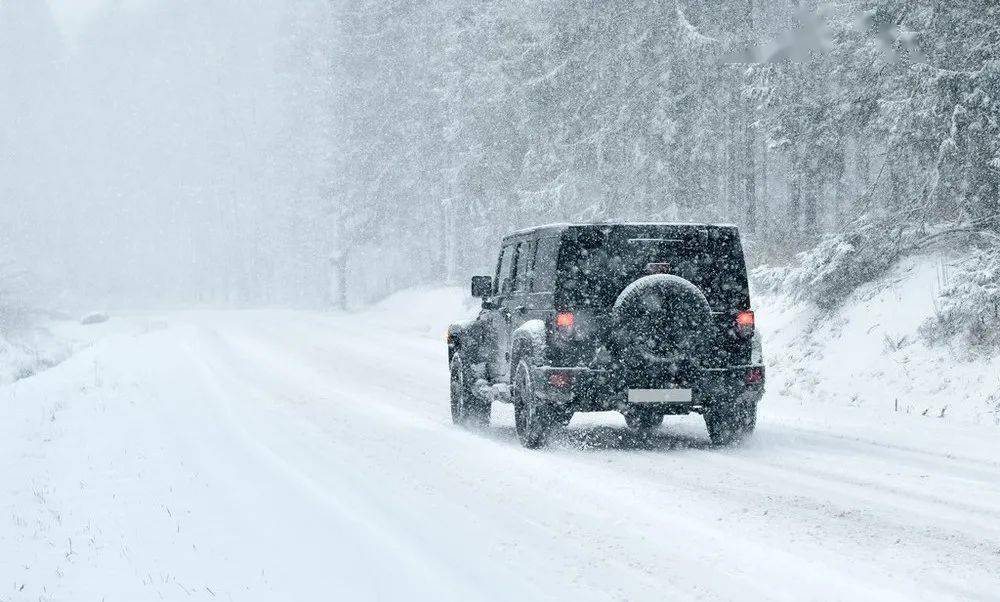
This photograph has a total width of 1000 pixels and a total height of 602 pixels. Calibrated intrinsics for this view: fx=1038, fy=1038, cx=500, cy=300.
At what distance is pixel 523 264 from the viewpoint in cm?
1152

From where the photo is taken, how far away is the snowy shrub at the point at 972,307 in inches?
516

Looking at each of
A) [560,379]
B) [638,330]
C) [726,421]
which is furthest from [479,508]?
[726,421]

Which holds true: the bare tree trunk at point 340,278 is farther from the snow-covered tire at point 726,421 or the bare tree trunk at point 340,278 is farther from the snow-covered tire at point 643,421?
the snow-covered tire at point 726,421

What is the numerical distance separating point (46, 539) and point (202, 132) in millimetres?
74127

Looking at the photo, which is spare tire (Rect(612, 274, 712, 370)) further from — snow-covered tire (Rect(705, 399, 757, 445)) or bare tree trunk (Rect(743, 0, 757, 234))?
bare tree trunk (Rect(743, 0, 757, 234))

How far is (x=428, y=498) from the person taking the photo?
26.0 feet

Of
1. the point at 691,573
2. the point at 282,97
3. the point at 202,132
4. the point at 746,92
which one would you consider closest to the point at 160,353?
the point at 746,92

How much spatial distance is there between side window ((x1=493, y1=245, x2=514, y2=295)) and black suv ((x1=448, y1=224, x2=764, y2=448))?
4.28 feet

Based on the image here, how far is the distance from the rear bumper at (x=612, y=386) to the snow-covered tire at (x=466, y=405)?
2581 mm

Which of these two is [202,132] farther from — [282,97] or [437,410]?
[437,410]

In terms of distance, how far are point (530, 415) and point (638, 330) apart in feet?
4.60

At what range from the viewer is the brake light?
10.0 meters

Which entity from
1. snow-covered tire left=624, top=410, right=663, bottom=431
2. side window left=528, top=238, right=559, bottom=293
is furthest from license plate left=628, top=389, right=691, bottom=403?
snow-covered tire left=624, top=410, right=663, bottom=431

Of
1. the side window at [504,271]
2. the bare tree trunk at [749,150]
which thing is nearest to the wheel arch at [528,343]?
the side window at [504,271]
